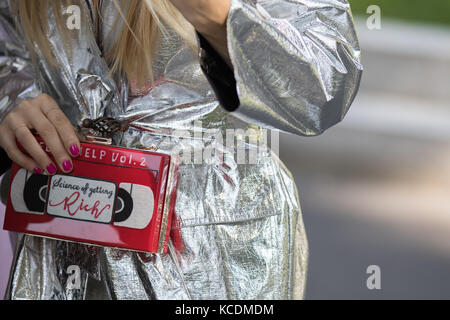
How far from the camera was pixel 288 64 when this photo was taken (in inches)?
22.6

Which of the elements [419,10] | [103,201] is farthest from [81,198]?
[419,10]

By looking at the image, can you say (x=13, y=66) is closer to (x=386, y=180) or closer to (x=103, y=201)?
(x=103, y=201)

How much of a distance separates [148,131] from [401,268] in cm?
177

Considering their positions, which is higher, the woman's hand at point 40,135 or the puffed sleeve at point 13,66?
the puffed sleeve at point 13,66

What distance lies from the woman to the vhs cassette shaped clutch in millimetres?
21

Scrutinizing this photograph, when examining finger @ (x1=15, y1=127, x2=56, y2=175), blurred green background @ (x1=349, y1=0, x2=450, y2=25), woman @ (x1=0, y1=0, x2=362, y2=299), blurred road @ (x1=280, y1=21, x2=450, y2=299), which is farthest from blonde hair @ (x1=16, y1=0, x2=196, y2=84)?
blurred green background @ (x1=349, y1=0, x2=450, y2=25)

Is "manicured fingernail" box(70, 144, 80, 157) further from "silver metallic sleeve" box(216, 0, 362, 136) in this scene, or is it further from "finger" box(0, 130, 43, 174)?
"silver metallic sleeve" box(216, 0, 362, 136)

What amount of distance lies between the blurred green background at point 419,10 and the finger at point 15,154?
3311 mm

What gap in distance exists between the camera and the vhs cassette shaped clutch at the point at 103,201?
0.62 m

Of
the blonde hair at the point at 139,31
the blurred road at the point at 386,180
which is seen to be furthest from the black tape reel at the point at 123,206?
the blurred road at the point at 386,180

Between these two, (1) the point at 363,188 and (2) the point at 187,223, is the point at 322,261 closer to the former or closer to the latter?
(1) the point at 363,188

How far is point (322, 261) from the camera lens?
2277 millimetres

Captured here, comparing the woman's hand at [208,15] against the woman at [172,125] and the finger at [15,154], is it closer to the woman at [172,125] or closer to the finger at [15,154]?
the woman at [172,125]

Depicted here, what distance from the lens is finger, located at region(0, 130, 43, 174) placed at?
2.11 ft
